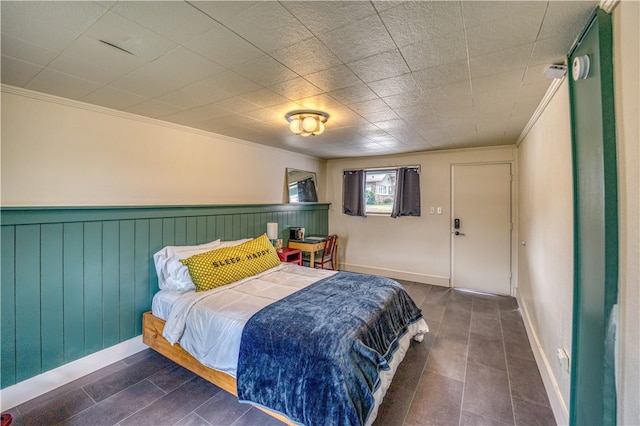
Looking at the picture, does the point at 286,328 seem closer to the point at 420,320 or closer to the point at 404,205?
the point at 420,320

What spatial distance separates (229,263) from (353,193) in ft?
10.3

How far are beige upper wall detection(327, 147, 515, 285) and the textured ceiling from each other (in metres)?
1.87

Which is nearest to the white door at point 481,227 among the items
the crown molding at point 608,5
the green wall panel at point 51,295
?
the crown molding at point 608,5

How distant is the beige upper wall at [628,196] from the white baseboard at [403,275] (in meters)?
3.74

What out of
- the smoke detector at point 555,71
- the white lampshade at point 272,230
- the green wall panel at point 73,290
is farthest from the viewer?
the white lampshade at point 272,230

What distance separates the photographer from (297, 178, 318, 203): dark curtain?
4898 millimetres

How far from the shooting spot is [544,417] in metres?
1.82

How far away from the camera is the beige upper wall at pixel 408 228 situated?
14.9 feet

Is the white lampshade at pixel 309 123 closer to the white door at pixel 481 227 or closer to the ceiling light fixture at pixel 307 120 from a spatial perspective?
the ceiling light fixture at pixel 307 120

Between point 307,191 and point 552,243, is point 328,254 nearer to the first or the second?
point 307,191

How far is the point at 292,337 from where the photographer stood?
1753 mm

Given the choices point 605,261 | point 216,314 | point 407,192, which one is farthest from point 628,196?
point 407,192

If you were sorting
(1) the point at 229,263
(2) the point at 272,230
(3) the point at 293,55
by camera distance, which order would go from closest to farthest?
(3) the point at 293,55 < (1) the point at 229,263 < (2) the point at 272,230

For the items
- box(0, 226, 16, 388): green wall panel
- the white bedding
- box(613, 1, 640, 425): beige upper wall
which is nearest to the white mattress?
the white bedding
